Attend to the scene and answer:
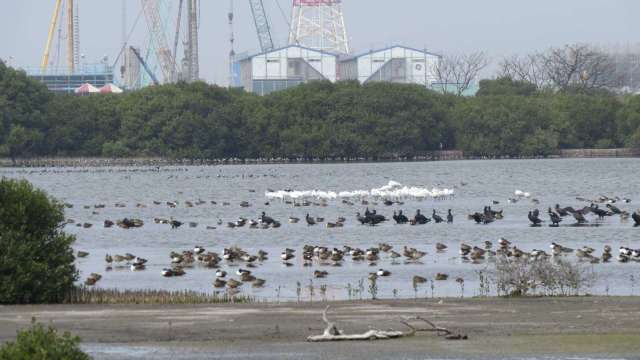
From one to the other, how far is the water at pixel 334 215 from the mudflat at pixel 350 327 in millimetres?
4472

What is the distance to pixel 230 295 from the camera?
105 ft

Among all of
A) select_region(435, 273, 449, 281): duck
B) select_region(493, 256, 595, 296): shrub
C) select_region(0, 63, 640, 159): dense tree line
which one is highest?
select_region(0, 63, 640, 159): dense tree line

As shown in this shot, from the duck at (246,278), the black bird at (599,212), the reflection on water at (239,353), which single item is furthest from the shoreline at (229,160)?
the reflection on water at (239,353)

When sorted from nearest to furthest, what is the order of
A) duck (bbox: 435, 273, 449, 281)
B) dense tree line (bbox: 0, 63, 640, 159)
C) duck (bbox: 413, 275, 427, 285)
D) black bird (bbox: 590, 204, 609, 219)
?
duck (bbox: 413, 275, 427, 285) → duck (bbox: 435, 273, 449, 281) → black bird (bbox: 590, 204, 609, 219) → dense tree line (bbox: 0, 63, 640, 159)

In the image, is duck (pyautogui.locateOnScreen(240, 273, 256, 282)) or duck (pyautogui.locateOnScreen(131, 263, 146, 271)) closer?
duck (pyautogui.locateOnScreen(240, 273, 256, 282))

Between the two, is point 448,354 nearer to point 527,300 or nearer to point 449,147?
point 527,300

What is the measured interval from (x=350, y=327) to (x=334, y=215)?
45226 mm

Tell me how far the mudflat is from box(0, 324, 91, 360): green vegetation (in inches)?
264

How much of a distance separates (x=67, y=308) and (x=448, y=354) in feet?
28.1

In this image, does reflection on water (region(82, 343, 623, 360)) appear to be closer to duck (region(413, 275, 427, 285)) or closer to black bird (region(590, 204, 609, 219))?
duck (region(413, 275, 427, 285))

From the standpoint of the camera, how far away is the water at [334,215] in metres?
37.5

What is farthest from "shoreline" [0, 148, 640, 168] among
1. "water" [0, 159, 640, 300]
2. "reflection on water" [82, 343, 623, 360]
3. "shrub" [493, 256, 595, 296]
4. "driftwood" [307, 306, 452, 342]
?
"reflection on water" [82, 343, 623, 360]

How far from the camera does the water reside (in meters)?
37.5

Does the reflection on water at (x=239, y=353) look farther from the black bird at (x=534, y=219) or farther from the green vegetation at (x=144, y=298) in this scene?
the black bird at (x=534, y=219)
